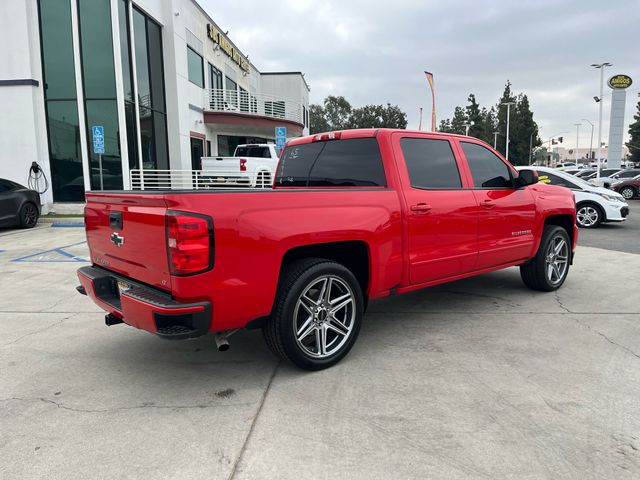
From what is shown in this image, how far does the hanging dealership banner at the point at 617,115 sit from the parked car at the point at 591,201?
2832 cm

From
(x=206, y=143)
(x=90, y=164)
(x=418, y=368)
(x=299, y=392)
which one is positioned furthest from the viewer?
(x=206, y=143)

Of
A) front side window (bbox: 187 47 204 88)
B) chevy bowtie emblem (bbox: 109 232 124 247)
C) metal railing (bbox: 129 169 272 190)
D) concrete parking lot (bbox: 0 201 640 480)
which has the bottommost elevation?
concrete parking lot (bbox: 0 201 640 480)

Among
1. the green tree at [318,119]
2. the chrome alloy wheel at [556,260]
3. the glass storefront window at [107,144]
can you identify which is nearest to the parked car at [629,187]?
the chrome alloy wheel at [556,260]

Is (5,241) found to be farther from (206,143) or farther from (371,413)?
(206,143)

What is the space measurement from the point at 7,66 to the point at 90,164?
370 centimetres

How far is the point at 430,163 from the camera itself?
4.63 meters

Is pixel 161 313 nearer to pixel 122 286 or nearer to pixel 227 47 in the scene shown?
pixel 122 286

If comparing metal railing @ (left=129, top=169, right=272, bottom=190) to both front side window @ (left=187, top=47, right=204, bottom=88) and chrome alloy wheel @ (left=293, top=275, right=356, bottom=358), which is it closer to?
front side window @ (left=187, top=47, right=204, bottom=88)

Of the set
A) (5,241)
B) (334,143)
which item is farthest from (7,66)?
(334,143)

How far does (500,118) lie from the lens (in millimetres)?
77000

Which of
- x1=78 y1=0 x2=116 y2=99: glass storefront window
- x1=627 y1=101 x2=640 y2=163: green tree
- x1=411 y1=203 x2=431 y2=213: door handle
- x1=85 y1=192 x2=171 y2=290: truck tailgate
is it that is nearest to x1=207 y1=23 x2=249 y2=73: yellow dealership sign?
x1=78 y1=0 x2=116 y2=99: glass storefront window

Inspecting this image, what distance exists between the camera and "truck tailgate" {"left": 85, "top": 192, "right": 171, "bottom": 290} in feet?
10.1

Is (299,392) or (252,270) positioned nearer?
(252,270)

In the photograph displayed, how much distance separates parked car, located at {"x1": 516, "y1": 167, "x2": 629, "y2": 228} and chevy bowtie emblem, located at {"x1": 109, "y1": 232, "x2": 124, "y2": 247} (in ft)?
37.9
